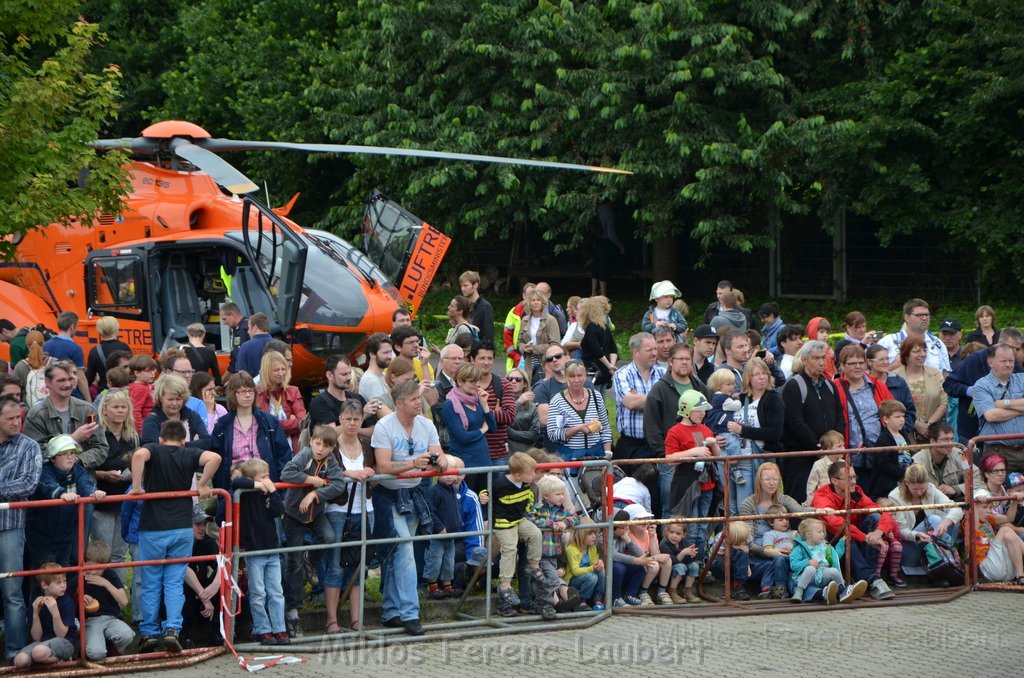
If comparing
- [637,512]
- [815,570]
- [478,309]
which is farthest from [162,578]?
[478,309]

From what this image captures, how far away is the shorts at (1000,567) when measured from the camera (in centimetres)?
1148

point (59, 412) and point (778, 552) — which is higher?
point (59, 412)

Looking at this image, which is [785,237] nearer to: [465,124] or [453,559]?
[465,124]

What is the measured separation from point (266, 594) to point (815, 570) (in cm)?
428

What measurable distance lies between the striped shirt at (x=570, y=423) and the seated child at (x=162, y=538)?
3235mm

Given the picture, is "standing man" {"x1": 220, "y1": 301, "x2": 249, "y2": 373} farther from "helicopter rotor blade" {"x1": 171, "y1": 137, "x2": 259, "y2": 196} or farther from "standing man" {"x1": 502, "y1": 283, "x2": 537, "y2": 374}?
"standing man" {"x1": 502, "y1": 283, "x2": 537, "y2": 374}

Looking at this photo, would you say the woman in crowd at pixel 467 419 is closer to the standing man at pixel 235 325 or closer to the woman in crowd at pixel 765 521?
the woman in crowd at pixel 765 521

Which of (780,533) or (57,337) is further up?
(57,337)

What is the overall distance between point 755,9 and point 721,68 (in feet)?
4.25

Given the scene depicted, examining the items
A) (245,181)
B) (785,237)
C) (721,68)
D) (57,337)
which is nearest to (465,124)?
(721,68)

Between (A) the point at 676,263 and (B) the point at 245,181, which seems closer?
(B) the point at 245,181

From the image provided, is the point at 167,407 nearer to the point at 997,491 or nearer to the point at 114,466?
the point at 114,466

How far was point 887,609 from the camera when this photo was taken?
10.8 m

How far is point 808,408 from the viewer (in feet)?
38.7
